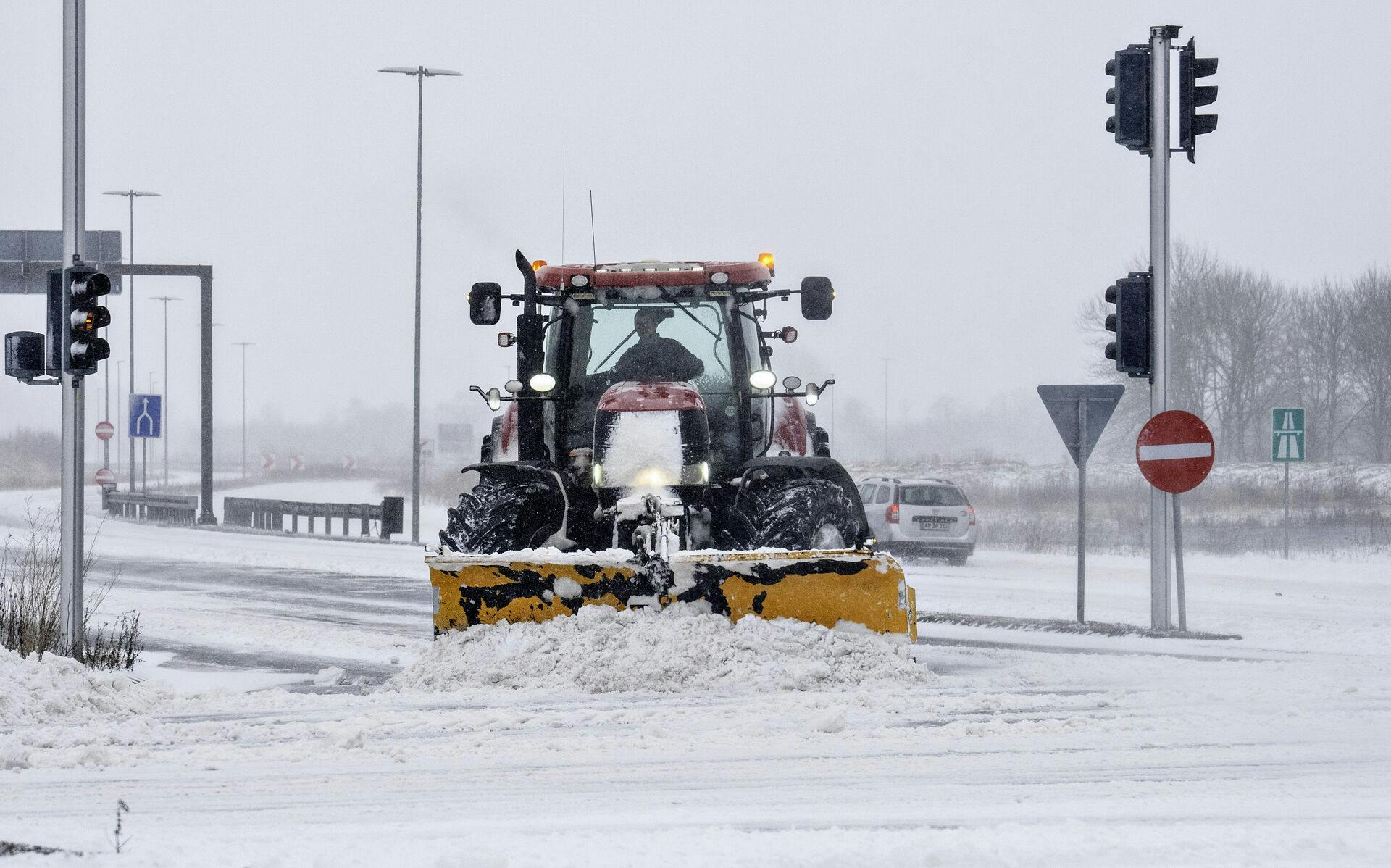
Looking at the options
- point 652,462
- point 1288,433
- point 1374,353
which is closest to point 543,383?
point 652,462

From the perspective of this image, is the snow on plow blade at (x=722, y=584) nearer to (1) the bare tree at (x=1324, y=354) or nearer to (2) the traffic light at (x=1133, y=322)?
(2) the traffic light at (x=1133, y=322)

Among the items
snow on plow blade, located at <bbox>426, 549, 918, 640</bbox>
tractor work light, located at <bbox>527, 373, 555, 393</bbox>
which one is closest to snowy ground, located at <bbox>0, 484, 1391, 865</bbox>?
snow on plow blade, located at <bbox>426, 549, 918, 640</bbox>

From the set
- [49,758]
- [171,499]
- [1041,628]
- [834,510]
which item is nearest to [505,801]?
[49,758]

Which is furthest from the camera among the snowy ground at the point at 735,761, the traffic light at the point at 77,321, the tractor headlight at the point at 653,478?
the traffic light at the point at 77,321

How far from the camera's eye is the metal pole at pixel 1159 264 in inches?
494

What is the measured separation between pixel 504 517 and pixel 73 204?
Answer: 3979 millimetres

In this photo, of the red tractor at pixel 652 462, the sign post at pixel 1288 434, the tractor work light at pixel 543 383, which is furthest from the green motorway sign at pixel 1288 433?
the tractor work light at pixel 543 383

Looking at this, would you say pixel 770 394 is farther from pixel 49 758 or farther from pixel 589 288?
pixel 49 758

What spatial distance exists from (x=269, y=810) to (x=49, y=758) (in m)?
1.71

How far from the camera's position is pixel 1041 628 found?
1312 centimetres

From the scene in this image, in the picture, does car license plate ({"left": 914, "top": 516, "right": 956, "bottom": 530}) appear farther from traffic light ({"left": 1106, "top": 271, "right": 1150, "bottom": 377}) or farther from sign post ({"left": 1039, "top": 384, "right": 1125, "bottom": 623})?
traffic light ({"left": 1106, "top": 271, "right": 1150, "bottom": 377})

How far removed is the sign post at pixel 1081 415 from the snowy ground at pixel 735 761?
2.20 m

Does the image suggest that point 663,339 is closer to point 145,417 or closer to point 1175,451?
point 1175,451

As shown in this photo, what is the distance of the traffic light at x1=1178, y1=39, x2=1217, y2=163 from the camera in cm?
1234
